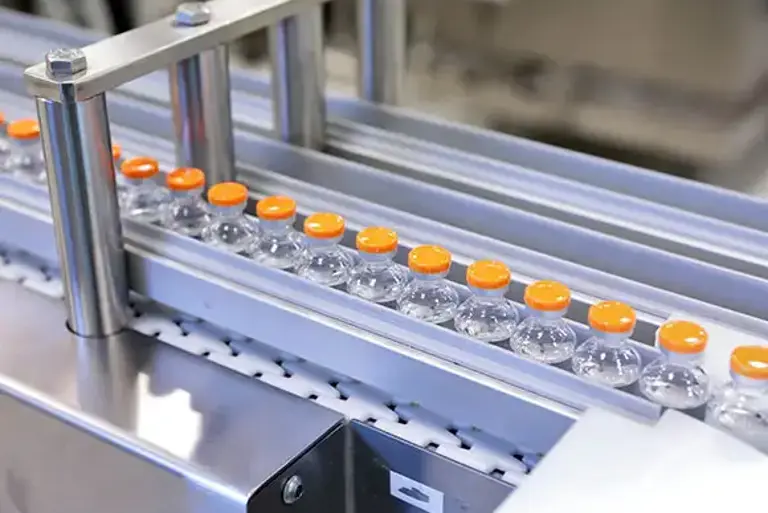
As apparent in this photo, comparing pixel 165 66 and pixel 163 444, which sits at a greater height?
pixel 165 66

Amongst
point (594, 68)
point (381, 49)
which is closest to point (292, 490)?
point (381, 49)

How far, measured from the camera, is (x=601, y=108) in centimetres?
162

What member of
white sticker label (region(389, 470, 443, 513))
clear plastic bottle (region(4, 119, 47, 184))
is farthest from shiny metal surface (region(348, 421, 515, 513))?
clear plastic bottle (region(4, 119, 47, 184))

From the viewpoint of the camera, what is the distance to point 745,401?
2.13 feet

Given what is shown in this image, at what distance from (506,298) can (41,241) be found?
0.42 metres

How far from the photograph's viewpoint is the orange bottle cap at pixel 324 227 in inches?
31.2

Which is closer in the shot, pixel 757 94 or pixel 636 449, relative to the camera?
pixel 636 449

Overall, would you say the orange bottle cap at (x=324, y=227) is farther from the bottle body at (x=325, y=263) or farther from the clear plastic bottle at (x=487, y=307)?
the clear plastic bottle at (x=487, y=307)

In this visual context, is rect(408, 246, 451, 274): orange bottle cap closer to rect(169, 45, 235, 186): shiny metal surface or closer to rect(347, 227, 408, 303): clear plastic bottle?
rect(347, 227, 408, 303): clear plastic bottle

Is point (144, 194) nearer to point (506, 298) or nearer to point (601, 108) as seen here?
point (506, 298)

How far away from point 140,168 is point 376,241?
0.83 ft

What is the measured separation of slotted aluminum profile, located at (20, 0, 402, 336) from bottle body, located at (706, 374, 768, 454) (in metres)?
0.47

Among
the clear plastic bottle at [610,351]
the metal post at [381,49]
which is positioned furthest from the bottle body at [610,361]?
the metal post at [381,49]

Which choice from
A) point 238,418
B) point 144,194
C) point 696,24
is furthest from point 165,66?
point 696,24
